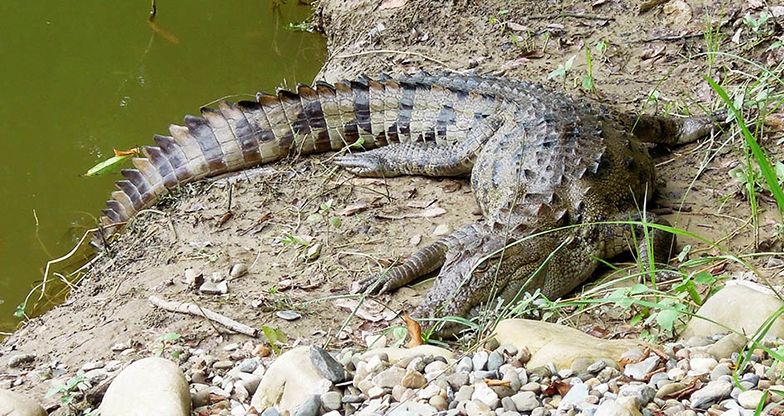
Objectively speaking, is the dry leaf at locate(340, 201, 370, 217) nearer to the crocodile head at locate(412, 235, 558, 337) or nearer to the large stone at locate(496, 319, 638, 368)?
the crocodile head at locate(412, 235, 558, 337)

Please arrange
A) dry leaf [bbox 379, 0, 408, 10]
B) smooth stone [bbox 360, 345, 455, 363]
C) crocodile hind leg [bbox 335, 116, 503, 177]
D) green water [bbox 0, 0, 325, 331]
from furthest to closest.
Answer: dry leaf [bbox 379, 0, 408, 10] < green water [bbox 0, 0, 325, 331] < crocodile hind leg [bbox 335, 116, 503, 177] < smooth stone [bbox 360, 345, 455, 363]

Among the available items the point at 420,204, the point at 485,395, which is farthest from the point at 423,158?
the point at 485,395

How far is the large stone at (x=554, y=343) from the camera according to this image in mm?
2541

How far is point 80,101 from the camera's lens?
744cm

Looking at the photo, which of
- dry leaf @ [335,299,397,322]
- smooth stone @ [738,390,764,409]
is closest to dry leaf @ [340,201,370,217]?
dry leaf @ [335,299,397,322]

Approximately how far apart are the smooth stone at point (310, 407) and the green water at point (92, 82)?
3.07 metres

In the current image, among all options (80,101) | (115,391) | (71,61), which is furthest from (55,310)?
(71,61)

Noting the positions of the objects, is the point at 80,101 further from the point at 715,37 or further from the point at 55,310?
the point at 715,37

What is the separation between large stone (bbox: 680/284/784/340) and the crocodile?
0.41m

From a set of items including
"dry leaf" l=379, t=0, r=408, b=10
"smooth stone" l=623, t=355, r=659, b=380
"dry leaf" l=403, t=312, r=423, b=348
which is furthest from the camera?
"dry leaf" l=379, t=0, r=408, b=10

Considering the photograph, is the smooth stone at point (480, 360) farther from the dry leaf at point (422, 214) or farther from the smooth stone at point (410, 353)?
the dry leaf at point (422, 214)

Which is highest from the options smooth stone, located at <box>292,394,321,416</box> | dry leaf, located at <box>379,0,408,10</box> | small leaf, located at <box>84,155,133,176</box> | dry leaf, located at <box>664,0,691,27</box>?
dry leaf, located at <box>379,0,408,10</box>

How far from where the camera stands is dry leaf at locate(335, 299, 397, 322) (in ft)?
12.8

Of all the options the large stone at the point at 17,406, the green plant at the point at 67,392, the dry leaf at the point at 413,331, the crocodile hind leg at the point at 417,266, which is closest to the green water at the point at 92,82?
the green plant at the point at 67,392
